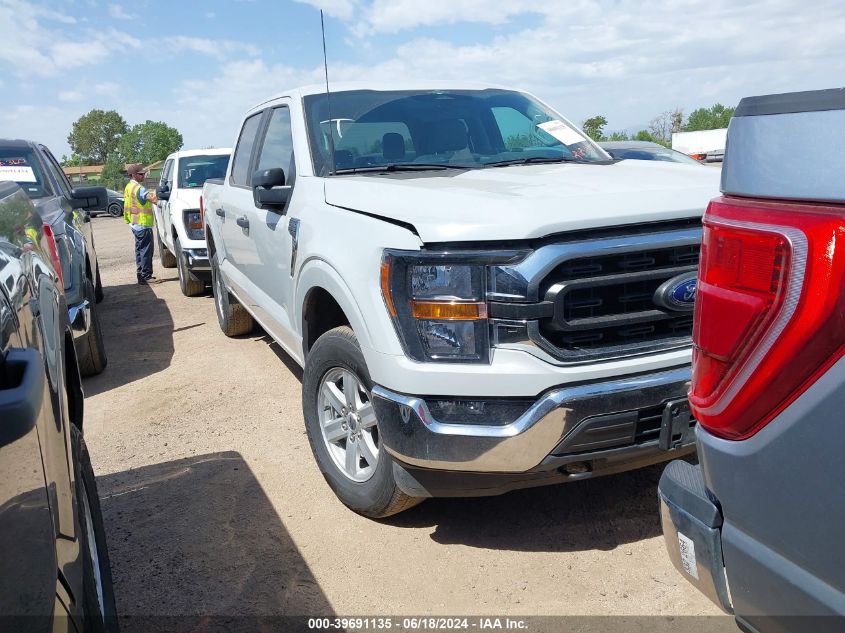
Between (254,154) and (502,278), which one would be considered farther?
(254,154)

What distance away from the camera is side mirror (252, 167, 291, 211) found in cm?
372

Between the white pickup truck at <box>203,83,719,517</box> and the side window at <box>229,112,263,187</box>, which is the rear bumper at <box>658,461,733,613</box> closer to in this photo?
the white pickup truck at <box>203,83,719,517</box>

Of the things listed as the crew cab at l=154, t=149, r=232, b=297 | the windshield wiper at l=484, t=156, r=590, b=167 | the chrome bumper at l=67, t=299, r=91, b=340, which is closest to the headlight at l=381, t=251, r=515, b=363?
the windshield wiper at l=484, t=156, r=590, b=167

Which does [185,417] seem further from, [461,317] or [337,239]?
[461,317]

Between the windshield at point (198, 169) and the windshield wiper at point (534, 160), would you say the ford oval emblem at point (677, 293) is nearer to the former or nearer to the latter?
the windshield wiper at point (534, 160)

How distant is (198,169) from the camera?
33.1ft

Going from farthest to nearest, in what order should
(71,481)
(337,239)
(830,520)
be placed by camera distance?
(337,239)
(71,481)
(830,520)

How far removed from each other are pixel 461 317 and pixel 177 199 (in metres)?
7.60

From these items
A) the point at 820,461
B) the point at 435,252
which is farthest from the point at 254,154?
the point at 820,461

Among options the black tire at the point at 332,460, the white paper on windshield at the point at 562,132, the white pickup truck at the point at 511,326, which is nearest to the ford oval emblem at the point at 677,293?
the white pickup truck at the point at 511,326

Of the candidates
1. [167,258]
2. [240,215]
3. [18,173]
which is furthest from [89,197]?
[167,258]

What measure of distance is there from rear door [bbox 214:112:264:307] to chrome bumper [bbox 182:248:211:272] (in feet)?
9.10

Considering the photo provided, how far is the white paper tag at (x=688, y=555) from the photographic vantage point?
1.56 m

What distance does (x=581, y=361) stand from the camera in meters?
2.54
